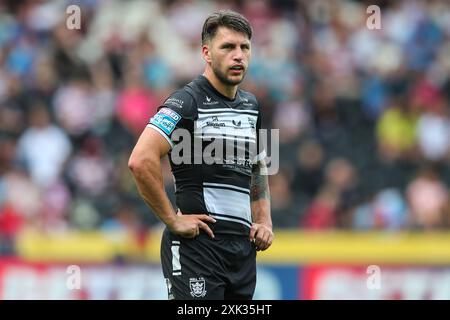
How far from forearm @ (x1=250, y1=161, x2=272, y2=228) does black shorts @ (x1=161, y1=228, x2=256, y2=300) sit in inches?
17.8

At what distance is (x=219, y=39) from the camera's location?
7.05 meters

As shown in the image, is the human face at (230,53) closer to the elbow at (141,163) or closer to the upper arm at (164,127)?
the upper arm at (164,127)

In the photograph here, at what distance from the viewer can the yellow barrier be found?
530 inches

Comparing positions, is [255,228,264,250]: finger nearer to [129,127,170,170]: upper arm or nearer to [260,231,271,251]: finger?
[260,231,271,251]: finger

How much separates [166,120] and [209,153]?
0.39m

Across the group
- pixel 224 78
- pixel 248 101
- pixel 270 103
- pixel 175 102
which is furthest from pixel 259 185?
pixel 270 103

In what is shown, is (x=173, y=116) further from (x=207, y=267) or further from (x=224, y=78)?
(x=207, y=267)

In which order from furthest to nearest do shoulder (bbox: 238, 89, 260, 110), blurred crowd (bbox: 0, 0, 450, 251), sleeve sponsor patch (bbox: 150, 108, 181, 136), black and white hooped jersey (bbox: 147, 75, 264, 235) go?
blurred crowd (bbox: 0, 0, 450, 251), shoulder (bbox: 238, 89, 260, 110), black and white hooped jersey (bbox: 147, 75, 264, 235), sleeve sponsor patch (bbox: 150, 108, 181, 136)

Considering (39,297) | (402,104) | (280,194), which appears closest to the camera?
(39,297)

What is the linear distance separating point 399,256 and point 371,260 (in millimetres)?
383

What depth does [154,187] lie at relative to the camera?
6.81 metres

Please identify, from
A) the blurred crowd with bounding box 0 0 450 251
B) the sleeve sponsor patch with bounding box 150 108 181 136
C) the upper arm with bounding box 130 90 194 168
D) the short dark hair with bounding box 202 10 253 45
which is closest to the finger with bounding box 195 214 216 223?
the upper arm with bounding box 130 90 194 168

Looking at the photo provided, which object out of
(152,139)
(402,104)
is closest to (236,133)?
(152,139)

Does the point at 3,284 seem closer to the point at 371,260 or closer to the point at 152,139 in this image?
the point at 371,260
